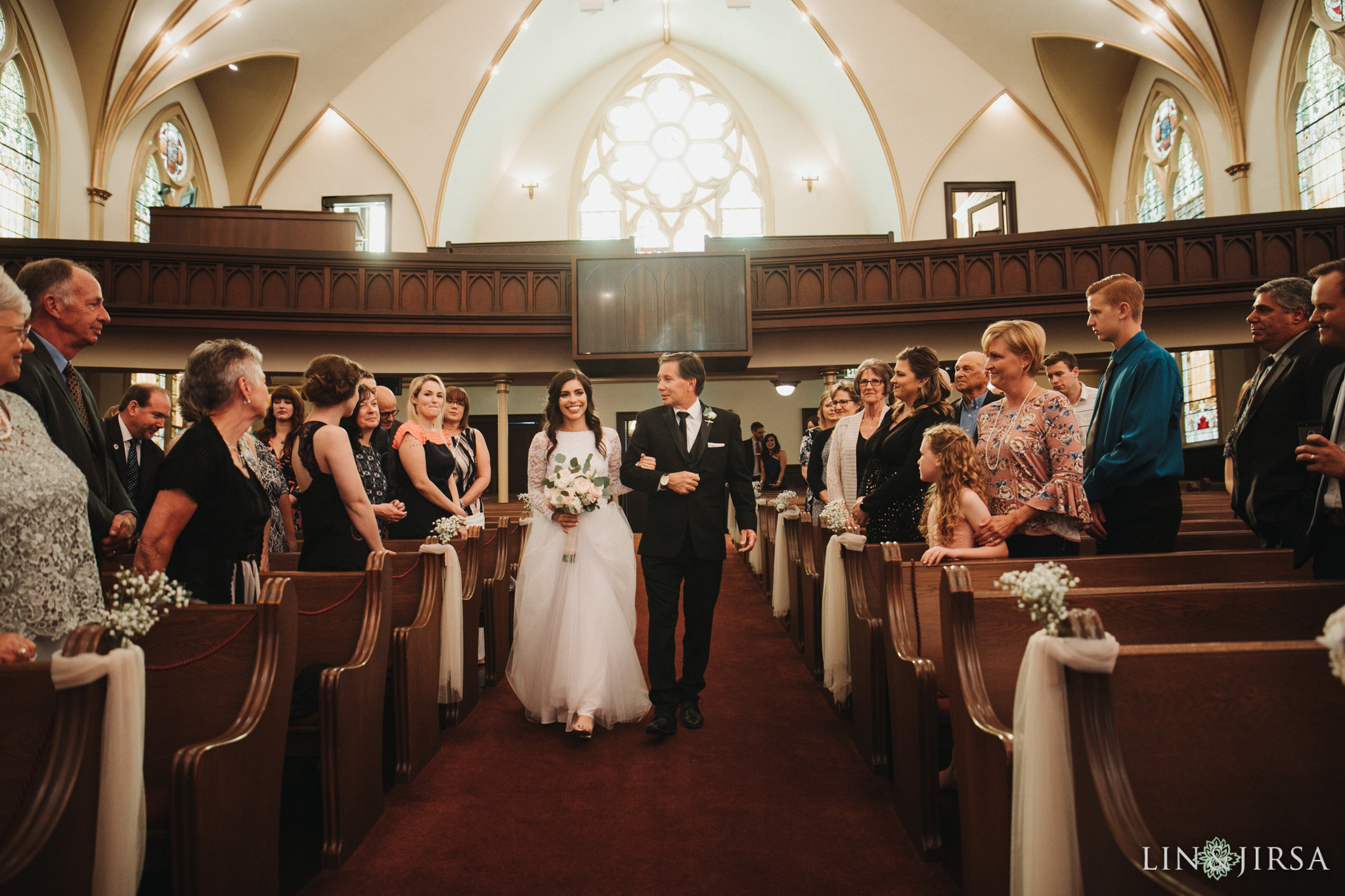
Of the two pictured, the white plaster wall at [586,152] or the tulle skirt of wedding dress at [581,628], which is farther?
the white plaster wall at [586,152]

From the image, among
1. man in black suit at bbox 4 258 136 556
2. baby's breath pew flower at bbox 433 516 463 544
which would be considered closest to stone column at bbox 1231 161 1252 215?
baby's breath pew flower at bbox 433 516 463 544

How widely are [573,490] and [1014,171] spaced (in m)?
14.0

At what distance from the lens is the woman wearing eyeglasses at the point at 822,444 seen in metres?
5.81

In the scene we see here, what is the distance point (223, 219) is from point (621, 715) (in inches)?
392

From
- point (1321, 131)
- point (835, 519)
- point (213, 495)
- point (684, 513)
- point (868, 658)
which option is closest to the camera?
point (213, 495)

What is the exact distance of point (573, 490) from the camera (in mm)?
3639

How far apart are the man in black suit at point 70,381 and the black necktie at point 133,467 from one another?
1.72m

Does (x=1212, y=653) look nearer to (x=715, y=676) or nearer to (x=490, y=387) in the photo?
(x=715, y=676)

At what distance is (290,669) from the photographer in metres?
2.17

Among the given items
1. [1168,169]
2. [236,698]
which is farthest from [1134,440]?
[1168,169]

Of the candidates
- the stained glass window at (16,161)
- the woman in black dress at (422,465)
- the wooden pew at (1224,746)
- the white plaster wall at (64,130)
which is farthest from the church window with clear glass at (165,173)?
the wooden pew at (1224,746)

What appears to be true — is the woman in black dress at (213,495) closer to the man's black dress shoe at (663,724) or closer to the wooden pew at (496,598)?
the man's black dress shoe at (663,724)

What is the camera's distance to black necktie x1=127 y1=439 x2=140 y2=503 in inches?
170

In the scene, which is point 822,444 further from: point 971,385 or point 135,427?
point 135,427
